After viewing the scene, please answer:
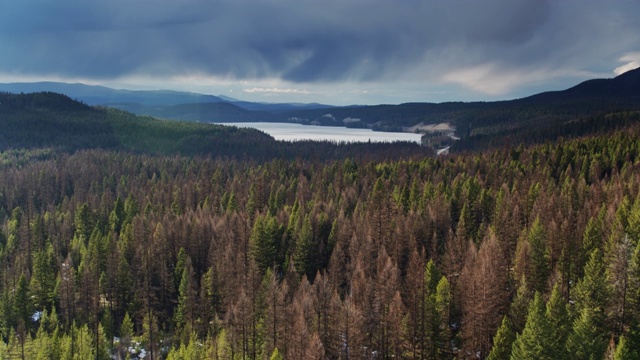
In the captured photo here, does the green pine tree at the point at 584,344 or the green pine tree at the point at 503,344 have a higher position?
the green pine tree at the point at 584,344

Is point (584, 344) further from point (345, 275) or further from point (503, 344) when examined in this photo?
point (345, 275)

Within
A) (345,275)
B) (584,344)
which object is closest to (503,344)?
Answer: (584,344)

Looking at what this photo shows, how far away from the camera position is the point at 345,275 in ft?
251

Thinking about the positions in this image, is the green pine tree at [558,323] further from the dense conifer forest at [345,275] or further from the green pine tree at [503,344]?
the green pine tree at [503,344]

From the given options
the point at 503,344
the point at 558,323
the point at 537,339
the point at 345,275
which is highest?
the point at 537,339

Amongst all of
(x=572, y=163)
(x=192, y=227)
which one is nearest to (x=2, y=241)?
(x=192, y=227)

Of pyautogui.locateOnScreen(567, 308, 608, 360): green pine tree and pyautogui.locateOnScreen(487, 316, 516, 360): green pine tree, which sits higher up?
pyautogui.locateOnScreen(567, 308, 608, 360): green pine tree

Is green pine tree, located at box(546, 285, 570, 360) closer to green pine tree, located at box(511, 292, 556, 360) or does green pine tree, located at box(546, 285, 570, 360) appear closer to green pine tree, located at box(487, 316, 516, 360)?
green pine tree, located at box(511, 292, 556, 360)

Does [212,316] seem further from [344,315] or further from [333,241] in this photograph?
[344,315]

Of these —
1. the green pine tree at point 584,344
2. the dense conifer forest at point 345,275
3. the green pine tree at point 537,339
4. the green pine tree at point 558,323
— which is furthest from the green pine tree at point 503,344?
the green pine tree at point 584,344

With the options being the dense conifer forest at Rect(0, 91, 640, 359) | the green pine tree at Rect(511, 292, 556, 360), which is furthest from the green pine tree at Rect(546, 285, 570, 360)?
the green pine tree at Rect(511, 292, 556, 360)

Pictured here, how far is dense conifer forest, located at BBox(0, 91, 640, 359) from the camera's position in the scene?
4844 centimetres

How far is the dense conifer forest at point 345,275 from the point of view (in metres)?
48.4

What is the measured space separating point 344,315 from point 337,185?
89693 millimetres
